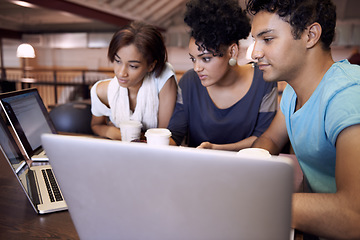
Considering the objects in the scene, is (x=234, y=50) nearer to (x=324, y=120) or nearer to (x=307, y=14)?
(x=307, y=14)

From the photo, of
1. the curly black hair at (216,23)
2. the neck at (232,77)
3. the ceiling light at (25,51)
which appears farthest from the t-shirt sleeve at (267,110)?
the ceiling light at (25,51)

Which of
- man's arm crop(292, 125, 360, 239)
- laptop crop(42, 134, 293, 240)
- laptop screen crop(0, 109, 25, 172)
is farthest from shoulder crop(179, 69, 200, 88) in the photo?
laptop crop(42, 134, 293, 240)

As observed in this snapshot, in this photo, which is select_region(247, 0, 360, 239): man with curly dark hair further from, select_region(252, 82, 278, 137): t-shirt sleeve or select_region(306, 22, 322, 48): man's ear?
select_region(252, 82, 278, 137): t-shirt sleeve

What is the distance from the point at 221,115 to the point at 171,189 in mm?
1238

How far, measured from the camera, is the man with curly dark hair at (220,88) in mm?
1482

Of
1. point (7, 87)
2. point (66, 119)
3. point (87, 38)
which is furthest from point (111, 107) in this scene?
point (87, 38)

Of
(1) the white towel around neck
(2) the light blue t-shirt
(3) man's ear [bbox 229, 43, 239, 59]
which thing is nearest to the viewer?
(2) the light blue t-shirt

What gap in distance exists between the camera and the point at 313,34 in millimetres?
965

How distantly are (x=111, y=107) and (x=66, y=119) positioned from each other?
810 mm

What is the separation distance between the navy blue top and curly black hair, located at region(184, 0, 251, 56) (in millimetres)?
296

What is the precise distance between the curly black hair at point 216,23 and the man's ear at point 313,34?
550mm

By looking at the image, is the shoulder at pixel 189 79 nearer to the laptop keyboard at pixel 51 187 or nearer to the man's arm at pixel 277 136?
the man's arm at pixel 277 136

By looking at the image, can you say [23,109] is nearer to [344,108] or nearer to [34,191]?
[34,191]

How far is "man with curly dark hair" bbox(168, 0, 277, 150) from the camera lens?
58.4 inches
